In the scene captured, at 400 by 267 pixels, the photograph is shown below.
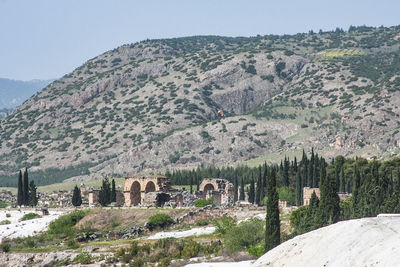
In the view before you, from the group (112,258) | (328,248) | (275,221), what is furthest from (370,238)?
(112,258)

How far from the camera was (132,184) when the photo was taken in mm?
90625

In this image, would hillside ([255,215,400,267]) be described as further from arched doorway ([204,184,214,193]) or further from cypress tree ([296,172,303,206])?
arched doorway ([204,184,214,193])

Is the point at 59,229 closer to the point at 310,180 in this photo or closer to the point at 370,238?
the point at 310,180

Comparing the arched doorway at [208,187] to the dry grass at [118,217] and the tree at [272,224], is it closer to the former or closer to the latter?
the dry grass at [118,217]

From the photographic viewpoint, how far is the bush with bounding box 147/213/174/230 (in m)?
67.3

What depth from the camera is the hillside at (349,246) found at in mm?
27172

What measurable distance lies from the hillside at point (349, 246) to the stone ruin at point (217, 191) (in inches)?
1962

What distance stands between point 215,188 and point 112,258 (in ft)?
139

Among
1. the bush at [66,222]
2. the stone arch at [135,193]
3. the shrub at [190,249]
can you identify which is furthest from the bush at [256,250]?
the stone arch at [135,193]

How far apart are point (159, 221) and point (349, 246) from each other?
39.9m

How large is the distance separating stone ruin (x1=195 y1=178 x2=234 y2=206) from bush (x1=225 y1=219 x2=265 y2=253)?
2602 centimetres

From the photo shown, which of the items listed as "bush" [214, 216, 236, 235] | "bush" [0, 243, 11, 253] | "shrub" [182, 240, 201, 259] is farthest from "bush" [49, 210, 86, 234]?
"shrub" [182, 240, 201, 259]

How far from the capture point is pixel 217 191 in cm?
8862

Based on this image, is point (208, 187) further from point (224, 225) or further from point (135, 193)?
point (224, 225)
